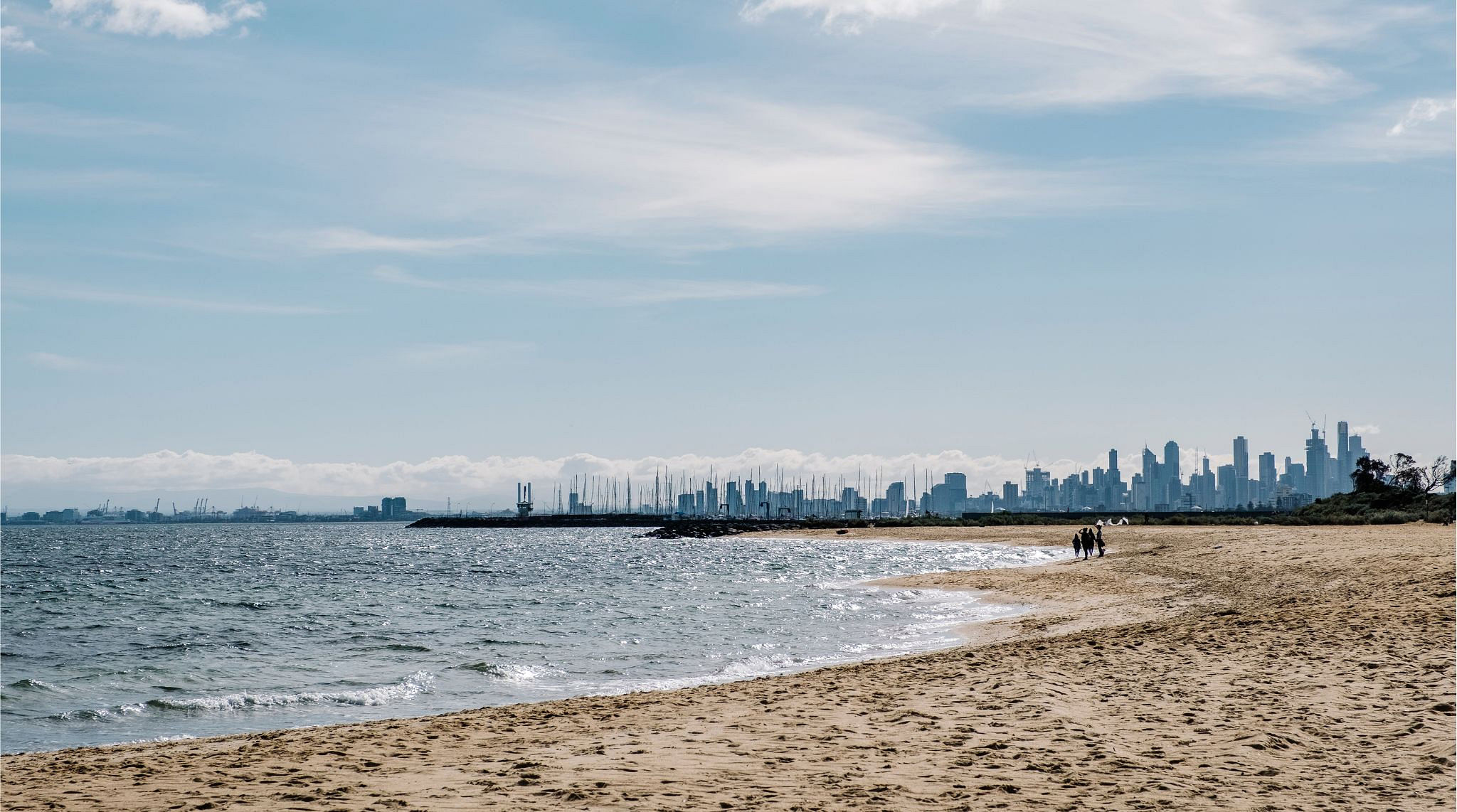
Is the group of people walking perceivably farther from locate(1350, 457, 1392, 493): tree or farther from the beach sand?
locate(1350, 457, 1392, 493): tree

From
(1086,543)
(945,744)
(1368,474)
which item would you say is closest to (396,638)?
(945,744)

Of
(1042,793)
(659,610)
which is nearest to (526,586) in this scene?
(659,610)

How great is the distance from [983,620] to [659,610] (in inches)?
457

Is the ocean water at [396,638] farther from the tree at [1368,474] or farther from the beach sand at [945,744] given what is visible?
the tree at [1368,474]

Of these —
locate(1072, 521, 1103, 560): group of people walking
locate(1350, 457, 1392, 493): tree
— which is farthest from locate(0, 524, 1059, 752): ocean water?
locate(1350, 457, 1392, 493): tree

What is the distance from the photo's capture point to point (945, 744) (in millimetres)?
10750

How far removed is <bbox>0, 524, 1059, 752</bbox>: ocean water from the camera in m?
18.3

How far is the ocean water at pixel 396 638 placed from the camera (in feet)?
60.2

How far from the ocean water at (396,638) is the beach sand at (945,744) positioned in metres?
3.77

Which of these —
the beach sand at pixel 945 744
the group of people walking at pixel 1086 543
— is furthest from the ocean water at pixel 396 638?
the beach sand at pixel 945 744

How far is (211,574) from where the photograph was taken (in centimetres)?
6494

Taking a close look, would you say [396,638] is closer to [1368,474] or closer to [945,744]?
[945,744]

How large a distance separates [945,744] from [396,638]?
21.1m

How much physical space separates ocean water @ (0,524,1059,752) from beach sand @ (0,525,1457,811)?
12.4ft
